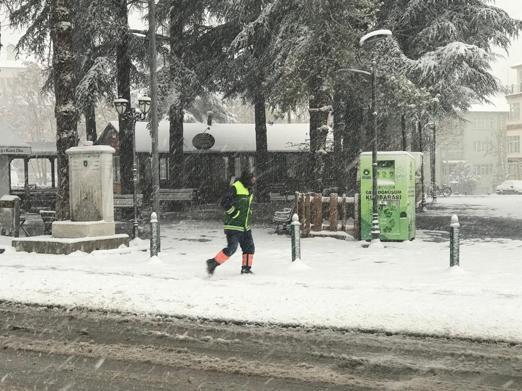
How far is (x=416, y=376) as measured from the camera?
5.45 meters

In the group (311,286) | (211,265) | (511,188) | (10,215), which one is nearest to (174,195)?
(10,215)

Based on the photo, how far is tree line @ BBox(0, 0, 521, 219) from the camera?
17.3 meters

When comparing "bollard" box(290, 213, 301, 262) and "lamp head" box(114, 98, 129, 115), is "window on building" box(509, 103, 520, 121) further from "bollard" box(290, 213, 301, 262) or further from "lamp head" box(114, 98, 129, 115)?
"bollard" box(290, 213, 301, 262)

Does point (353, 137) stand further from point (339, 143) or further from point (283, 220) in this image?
point (283, 220)

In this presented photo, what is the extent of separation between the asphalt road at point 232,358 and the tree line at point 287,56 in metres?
8.94

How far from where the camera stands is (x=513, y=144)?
64812 mm

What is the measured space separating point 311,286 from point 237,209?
177 centimetres

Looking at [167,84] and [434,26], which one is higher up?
[434,26]

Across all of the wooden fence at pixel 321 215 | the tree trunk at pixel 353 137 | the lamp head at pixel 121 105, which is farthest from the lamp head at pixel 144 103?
the tree trunk at pixel 353 137

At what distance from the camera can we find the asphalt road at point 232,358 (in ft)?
17.2

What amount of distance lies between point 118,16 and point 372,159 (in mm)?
12754

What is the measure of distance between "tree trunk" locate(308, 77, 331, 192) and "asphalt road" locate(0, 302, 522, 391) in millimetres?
11538

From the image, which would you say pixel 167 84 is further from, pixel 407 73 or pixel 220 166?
pixel 220 166

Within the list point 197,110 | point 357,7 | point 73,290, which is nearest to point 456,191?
point 197,110
